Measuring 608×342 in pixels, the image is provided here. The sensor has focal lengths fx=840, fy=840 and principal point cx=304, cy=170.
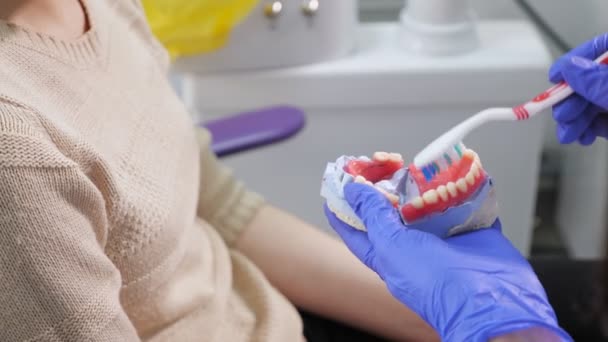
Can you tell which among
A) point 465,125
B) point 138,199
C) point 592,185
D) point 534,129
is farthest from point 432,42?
point 138,199

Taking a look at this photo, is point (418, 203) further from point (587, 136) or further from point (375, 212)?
point (587, 136)

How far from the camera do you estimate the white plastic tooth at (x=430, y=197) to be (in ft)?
1.92

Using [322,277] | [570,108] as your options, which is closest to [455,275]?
[570,108]

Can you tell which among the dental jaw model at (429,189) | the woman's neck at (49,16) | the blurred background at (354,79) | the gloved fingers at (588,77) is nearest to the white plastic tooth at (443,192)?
the dental jaw model at (429,189)

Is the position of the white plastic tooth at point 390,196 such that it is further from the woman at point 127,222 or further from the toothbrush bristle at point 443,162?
the woman at point 127,222

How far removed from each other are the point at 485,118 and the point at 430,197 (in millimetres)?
155

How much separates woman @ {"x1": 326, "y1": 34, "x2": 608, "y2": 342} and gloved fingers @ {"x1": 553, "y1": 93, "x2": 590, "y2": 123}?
0.12ft

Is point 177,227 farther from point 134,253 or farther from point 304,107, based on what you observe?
point 304,107

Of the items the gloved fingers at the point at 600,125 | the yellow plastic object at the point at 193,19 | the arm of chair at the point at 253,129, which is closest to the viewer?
the gloved fingers at the point at 600,125

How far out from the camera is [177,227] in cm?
73

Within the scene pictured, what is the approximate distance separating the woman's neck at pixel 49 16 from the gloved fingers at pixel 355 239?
0.28 meters

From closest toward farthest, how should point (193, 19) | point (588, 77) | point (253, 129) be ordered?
point (588, 77)
point (253, 129)
point (193, 19)

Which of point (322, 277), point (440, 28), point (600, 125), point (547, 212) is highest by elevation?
point (600, 125)

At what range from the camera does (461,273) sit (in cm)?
56
